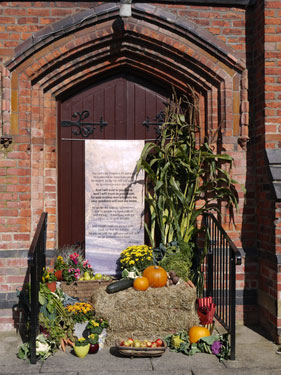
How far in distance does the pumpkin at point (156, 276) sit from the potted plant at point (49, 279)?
1.03 m

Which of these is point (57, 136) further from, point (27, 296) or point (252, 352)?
point (252, 352)

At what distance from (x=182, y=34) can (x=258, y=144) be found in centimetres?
160

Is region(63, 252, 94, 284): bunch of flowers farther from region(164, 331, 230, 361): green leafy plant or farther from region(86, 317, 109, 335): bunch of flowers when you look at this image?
region(164, 331, 230, 361): green leafy plant

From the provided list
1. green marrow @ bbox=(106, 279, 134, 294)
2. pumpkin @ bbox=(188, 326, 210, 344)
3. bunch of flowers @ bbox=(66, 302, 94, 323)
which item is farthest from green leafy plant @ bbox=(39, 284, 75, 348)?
pumpkin @ bbox=(188, 326, 210, 344)

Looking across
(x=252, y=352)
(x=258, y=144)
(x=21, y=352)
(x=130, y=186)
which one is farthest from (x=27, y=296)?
(x=258, y=144)

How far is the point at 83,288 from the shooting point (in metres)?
4.82

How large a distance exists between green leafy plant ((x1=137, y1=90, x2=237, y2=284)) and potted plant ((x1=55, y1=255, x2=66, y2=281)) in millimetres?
1098

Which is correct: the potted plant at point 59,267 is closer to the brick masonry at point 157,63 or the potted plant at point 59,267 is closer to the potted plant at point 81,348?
the brick masonry at point 157,63

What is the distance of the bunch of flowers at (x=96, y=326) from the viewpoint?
13.6ft

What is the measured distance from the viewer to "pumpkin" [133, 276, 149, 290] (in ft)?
14.4

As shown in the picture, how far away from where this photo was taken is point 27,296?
4.40m

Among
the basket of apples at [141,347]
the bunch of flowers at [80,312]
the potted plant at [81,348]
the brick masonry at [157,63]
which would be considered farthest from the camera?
the brick masonry at [157,63]

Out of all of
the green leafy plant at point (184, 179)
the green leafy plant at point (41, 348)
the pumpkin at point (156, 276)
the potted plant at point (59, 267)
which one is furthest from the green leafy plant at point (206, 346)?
the potted plant at point (59, 267)

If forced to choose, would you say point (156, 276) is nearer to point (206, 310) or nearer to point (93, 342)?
point (206, 310)
